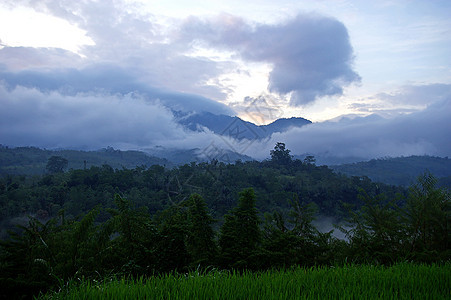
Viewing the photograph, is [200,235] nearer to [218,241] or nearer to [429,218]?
[218,241]

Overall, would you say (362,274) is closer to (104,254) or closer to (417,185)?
(417,185)

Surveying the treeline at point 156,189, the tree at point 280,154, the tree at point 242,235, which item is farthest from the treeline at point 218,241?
the tree at point 280,154

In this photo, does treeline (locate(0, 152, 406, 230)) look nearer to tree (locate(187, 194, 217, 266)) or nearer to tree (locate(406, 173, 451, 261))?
tree (locate(187, 194, 217, 266))

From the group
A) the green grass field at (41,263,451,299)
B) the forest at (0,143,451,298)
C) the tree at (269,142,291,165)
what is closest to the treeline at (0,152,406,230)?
the tree at (269,142,291,165)

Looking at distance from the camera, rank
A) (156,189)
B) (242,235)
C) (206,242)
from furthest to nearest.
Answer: (156,189) < (242,235) < (206,242)

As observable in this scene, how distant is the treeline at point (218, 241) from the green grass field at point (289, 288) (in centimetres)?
212

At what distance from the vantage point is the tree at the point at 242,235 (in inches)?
215

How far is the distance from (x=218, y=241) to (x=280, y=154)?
10519 cm

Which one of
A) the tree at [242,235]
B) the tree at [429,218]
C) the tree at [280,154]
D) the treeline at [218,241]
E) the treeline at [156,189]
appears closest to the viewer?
the treeline at [218,241]

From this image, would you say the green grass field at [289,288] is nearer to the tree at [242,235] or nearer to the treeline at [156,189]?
the tree at [242,235]

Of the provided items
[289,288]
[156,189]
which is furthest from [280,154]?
[289,288]

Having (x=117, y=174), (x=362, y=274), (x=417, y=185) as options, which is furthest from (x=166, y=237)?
(x=117, y=174)

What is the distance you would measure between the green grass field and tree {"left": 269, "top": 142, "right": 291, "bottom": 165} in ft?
348

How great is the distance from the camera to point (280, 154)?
357ft
